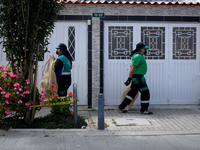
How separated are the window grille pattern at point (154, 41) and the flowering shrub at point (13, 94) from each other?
4.49 m

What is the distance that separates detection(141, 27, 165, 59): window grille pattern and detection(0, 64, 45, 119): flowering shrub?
14.7 feet

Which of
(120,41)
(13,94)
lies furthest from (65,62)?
(120,41)

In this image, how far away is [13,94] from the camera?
21.5 feet

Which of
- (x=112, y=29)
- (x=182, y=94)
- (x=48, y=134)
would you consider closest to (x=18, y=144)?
(x=48, y=134)

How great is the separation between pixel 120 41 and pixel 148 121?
9.90 feet

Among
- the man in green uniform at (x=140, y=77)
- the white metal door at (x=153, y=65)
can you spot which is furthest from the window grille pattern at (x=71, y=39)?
the man in green uniform at (x=140, y=77)

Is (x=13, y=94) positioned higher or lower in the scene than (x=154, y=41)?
lower

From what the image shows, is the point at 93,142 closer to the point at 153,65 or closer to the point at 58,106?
the point at 58,106

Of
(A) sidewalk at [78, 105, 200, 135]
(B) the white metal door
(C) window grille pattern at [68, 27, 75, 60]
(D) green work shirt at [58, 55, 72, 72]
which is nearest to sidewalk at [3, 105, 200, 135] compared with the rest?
(A) sidewalk at [78, 105, 200, 135]

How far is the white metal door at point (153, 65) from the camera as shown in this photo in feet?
32.2

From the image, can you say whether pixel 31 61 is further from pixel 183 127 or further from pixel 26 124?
pixel 183 127

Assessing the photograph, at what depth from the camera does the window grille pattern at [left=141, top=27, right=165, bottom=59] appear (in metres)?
9.93

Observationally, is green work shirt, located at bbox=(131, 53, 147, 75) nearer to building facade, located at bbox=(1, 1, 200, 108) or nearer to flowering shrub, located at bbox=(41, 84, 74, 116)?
building facade, located at bbox=(1, 1, 200, 108)

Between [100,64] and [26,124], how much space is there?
340 cm
